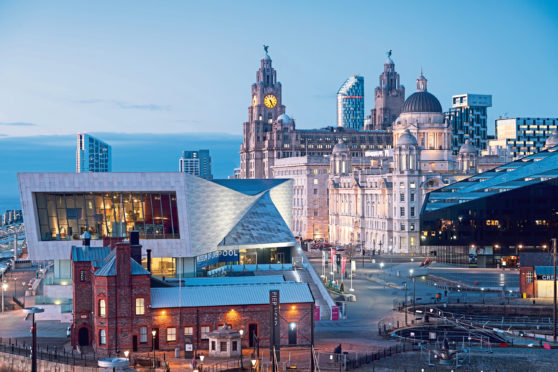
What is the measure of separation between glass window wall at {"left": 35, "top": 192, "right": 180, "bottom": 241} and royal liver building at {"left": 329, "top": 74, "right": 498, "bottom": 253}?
79377 millimetres

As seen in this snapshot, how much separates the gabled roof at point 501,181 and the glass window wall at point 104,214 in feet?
185

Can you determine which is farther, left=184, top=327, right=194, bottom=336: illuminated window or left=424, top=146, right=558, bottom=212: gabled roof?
left=424, top=146, right=558, bottom=212: gabled roof

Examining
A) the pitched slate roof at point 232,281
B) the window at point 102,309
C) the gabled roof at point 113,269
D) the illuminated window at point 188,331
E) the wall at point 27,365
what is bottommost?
the wall at point 27,365

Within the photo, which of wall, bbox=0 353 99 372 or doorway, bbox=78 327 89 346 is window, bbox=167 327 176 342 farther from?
wall, bbox=0 353 99 372

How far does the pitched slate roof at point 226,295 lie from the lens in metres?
70.2

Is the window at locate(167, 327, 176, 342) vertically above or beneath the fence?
above

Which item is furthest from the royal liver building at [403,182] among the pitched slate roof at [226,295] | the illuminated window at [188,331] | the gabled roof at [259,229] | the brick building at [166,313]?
the illuminated window at [188,331]

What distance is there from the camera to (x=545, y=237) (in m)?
132

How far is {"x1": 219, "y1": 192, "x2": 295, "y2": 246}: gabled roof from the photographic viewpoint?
106m

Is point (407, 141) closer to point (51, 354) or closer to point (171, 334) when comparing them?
point (171, 334)

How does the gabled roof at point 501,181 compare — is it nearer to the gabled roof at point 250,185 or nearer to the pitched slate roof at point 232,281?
the gabled roof at point 250,185

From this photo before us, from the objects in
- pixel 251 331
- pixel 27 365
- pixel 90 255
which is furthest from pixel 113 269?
pixel 251 331

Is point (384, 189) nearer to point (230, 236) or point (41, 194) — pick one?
point (230, 236)

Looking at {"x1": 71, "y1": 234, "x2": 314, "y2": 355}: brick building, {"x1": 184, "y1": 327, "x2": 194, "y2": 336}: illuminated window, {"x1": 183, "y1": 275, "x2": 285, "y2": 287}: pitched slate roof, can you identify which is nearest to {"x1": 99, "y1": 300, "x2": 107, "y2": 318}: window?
{"x1": 71, "y1": 234, "x2": 314, "y2": 355}: brick building
